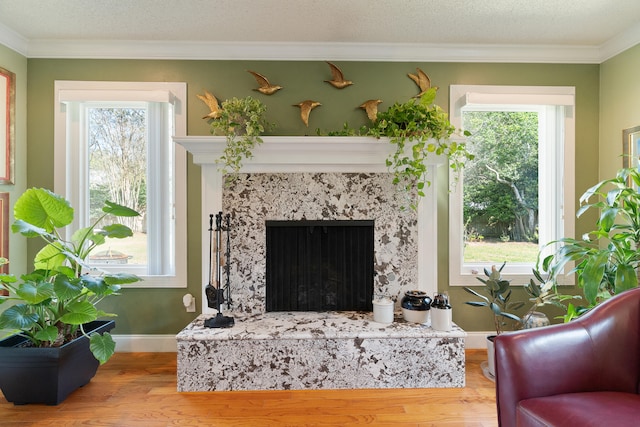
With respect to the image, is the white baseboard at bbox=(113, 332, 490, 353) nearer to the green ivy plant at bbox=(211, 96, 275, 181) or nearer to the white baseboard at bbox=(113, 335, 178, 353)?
the white baseboard at bbox=(113, 335, 178, 353)

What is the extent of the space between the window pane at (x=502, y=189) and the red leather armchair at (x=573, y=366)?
1.38 metres

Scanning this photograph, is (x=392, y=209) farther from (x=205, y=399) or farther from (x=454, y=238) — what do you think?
(x=205, y=399)

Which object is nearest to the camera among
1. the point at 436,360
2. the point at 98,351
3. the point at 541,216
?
the point at 98,351

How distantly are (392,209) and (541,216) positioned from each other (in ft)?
4.21

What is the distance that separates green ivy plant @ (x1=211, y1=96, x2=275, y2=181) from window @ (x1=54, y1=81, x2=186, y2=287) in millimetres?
476

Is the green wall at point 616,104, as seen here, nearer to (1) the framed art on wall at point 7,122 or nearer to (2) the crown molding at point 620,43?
Result: (2) the crown molding at point 620,43

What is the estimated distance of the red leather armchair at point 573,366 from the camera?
4.14 ft

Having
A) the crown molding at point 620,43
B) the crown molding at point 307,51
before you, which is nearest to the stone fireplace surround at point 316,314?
the crown molding at point 307,51

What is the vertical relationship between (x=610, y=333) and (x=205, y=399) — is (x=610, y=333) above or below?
above

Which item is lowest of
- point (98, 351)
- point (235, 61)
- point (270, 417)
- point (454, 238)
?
point (270, 417)

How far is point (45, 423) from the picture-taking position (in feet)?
5.91

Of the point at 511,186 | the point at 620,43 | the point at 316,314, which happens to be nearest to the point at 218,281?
the point at 316,314

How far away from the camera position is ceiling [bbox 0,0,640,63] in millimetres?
2166

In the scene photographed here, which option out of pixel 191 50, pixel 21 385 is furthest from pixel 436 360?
pixel 191 50
